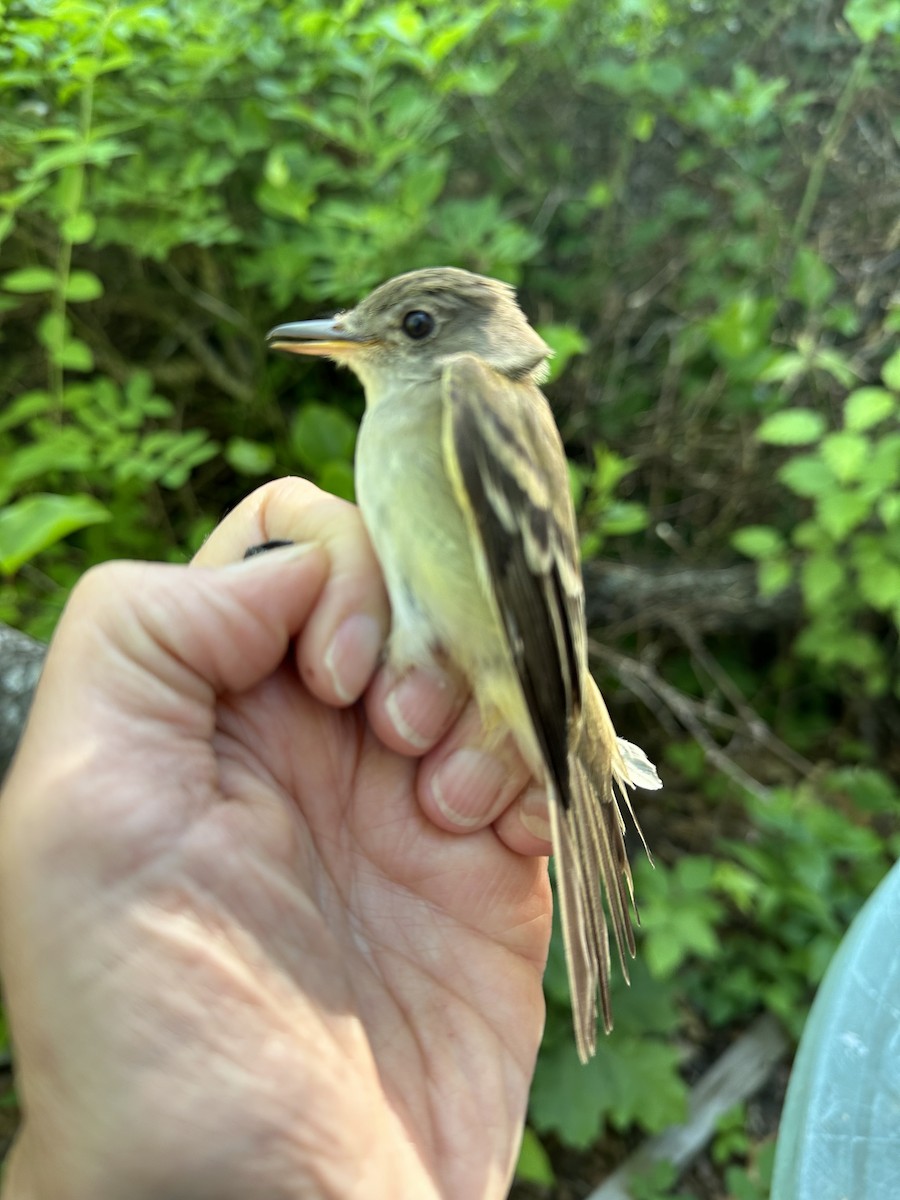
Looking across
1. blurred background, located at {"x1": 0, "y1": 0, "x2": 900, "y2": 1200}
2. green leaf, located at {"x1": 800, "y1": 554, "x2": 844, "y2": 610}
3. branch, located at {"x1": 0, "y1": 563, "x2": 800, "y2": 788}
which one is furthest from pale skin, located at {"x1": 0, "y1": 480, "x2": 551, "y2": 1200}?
green leaf, located at {"x1": 800, "y1": 554, "x2": 844, "y2": 610}

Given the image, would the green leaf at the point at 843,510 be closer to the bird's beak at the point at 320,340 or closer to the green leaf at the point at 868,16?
the green leaf at the point at 868,16

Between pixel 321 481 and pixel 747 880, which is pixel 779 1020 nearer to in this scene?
pixel 747 880

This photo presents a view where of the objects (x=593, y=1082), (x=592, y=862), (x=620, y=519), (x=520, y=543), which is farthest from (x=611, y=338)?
(x=593, y=1082)

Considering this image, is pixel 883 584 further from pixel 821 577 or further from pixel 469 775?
pixel 469 775

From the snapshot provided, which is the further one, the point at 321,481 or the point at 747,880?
the point at 747,880

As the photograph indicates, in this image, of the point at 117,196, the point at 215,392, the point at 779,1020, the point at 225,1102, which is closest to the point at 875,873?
the point at 779,1020

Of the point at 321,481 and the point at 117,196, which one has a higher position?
the point at 117,196

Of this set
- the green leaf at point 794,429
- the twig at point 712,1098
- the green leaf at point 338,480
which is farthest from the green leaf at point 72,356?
the twig at point 712,1098
